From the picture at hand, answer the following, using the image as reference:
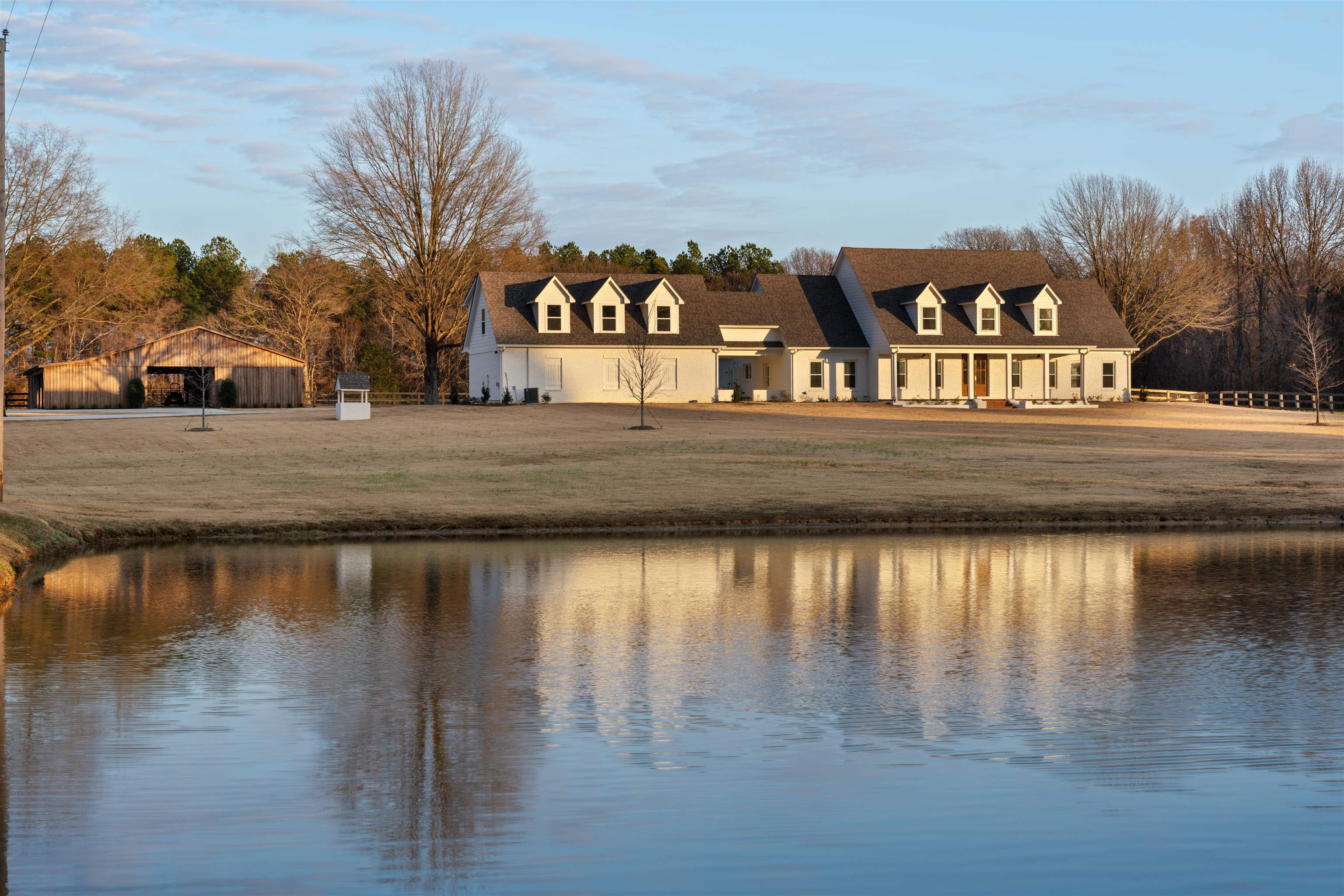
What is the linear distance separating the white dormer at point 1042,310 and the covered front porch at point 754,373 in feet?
42.2

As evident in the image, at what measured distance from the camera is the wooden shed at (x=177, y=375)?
6681cm

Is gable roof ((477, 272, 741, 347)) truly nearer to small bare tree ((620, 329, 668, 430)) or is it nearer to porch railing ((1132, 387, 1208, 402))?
small bare tree ((620, 329, 668, 430))

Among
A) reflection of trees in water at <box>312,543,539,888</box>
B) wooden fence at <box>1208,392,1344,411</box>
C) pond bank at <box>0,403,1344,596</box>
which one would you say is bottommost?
reflection of trees in water at <box>312,543,539,888</box>

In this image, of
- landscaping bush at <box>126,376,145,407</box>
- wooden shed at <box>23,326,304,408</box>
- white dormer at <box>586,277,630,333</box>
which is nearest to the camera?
white dormer at <box>586,277,630,333</box>

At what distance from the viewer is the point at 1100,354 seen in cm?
6550

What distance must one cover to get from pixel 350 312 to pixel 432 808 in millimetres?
91156

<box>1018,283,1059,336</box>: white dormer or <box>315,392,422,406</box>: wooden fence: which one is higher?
<box>1018,283,1059,336</box>: white dormer

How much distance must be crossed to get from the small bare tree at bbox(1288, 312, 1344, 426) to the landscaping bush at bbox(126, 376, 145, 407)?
6108 centimetres

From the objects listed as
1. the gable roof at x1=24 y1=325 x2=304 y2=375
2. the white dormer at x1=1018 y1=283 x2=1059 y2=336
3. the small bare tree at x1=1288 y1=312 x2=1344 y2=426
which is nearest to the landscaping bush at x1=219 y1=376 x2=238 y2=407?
the gable roof at x1=24 y1=325 x2=304 y2=375

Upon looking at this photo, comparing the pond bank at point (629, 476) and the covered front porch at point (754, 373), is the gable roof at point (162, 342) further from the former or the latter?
the covered front porch at point (754, 373)

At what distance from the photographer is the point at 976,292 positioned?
6275cm

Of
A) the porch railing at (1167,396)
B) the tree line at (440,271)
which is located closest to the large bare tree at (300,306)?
the tree line at (440,271)

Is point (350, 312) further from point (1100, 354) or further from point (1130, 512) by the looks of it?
point (1130, 512)

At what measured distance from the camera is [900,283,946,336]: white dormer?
61562 mm
